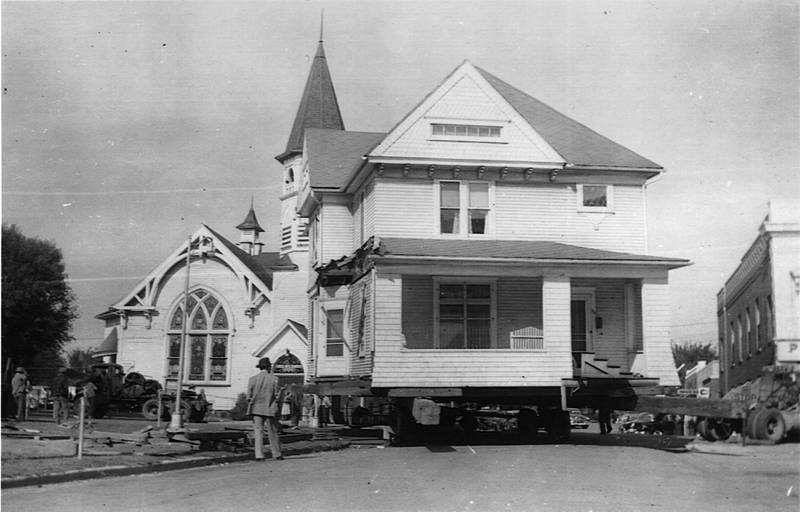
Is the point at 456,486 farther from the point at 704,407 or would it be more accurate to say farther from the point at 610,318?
the point at 610,318

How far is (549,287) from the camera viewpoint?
19125mm

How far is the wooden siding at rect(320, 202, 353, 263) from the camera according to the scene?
2548cm

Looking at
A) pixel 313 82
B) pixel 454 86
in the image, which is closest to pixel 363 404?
pixel 454 86

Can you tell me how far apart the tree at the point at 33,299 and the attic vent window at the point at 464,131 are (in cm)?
965

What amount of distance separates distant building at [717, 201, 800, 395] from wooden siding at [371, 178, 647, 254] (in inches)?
124

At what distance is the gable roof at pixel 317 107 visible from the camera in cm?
5284

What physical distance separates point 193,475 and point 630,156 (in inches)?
629

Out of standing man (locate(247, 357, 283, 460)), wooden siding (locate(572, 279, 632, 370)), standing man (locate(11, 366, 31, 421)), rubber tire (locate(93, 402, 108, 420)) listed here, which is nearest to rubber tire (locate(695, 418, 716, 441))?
wooden siding (locate(572, 279, 632, 370))

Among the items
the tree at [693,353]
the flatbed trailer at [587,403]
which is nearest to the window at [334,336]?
the flatbed trailer at [587,403]

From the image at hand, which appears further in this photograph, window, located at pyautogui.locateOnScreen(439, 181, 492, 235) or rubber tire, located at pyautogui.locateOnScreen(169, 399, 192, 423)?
rubber tire, located at pyautogui.locateOnScreen(169, 399, 192, 423)

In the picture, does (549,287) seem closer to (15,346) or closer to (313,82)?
(15,346)

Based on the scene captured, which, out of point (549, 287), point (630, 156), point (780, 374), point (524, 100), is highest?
point (524, 100)

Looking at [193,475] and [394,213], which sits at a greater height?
[394,213]

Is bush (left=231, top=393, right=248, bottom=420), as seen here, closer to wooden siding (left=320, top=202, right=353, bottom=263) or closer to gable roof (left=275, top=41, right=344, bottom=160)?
wooden siding (left=320, top=202, right=353, bottom=263)
